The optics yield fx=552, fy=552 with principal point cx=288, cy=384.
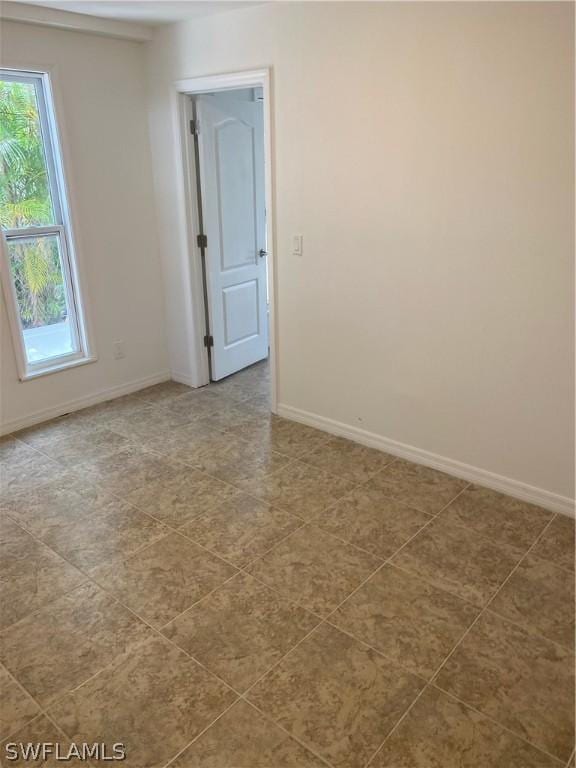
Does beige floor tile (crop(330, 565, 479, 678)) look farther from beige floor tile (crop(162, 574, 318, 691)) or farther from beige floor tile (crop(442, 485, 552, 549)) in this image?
beige floor tile (crop(442, 485, 552, 549))

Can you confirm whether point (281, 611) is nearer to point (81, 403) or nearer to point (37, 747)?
point (37, 747)

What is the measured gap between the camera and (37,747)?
1.64 meters

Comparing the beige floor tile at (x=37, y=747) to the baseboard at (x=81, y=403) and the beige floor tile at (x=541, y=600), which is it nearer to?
the beige floor tile at (x=541, y=600)

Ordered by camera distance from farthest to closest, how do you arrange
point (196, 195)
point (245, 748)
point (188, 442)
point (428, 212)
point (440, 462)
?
point (196, 195)
point (188, 442)
point (440, 462)
point (428, 212)
point (245, 748)

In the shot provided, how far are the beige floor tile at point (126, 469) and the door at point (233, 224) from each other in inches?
50.0

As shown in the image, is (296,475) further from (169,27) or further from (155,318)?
(169,27)

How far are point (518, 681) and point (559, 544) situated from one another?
0.85 metres

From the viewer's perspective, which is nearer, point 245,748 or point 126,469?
point 245,748

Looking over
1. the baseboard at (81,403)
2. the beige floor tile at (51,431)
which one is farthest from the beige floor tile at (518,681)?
the baseboard at (81,403)

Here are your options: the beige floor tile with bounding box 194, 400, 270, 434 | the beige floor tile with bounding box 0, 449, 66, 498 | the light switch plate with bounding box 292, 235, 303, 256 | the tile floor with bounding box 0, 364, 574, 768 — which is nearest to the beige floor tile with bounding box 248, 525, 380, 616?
the tile floor with bounding box 0, 364, 574, 768

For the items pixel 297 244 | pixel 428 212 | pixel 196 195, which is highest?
pixel 196 195

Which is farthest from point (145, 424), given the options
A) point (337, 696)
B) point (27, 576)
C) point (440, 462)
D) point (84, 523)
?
point (337, 696)

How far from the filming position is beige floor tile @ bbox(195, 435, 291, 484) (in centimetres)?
312

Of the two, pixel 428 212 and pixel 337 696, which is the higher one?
pixel 428 212
